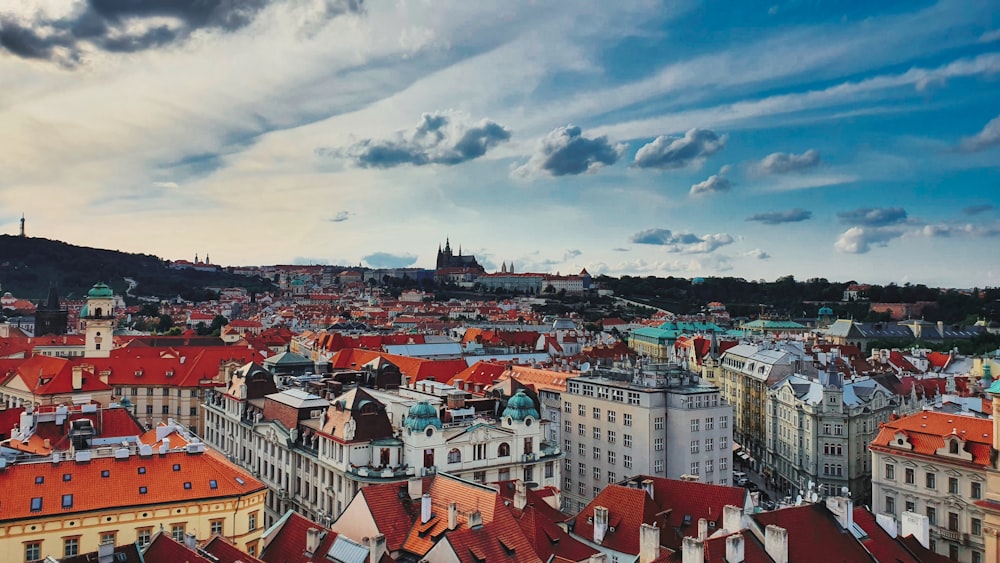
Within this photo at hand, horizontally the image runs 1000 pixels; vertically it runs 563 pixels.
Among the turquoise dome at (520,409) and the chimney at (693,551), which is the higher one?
the turquoise dome at (520,409)

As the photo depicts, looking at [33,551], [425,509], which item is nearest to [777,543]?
[425,509]

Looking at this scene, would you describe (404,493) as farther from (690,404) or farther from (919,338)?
(919,338)

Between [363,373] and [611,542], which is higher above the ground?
[363,373]

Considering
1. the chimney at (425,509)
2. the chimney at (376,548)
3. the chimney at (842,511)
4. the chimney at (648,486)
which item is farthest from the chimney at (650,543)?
the chimney at (376,548)

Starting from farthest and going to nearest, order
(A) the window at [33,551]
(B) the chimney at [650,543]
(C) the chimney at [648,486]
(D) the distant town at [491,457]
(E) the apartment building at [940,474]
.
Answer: (E) the apartment building at [940,474] → (C) the chimney at [648,486] → (A) the window at [33,551] → (D) the distant town at [491,457] → (B) the chimney at [650,543]

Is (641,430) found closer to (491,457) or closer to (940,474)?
(491,457)

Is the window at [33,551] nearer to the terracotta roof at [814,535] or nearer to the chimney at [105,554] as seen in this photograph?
the chimney at [105,554]

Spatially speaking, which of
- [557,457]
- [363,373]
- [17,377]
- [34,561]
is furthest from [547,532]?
[17,377]
